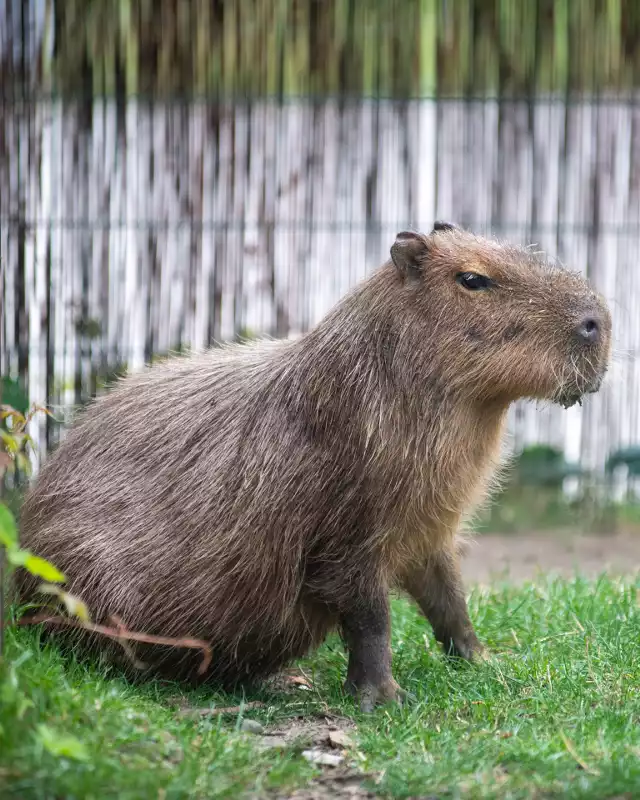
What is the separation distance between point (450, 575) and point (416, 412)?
81 cm

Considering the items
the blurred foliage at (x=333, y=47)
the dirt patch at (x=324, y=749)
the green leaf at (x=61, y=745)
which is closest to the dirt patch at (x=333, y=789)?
the dirt patch at (x=324, y=749)

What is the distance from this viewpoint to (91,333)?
264 inches

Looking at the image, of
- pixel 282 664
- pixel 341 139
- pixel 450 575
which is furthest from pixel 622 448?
pixel 282 664

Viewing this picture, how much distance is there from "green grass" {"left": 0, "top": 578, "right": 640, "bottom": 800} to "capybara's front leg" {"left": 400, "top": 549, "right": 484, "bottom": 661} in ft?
0.31

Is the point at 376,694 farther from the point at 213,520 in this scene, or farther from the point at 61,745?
the point at 61,745

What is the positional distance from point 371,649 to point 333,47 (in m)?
4.38

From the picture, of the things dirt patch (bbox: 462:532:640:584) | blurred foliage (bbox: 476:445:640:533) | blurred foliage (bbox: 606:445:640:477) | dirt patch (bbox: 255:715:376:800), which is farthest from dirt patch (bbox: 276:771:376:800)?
blurred foliage (bbox: 606:445:640:477)

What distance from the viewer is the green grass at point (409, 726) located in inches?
102

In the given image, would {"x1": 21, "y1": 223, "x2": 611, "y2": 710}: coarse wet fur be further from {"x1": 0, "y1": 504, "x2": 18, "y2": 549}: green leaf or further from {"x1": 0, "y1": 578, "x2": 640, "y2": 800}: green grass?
{"x1": 0, "y1": 504, "x2": 18, "y2": 549}: green leaf

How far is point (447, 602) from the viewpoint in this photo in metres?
4.07

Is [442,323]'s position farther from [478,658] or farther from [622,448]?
[622,448]

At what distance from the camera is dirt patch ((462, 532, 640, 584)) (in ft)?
20.2

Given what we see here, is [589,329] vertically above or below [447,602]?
above

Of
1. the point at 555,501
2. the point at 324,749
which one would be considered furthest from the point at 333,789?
the point at 555,501
